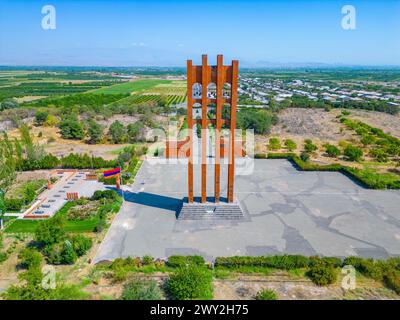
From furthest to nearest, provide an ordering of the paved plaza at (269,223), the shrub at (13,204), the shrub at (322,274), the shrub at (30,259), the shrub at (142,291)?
the shrub at (13,204) < the paved plaza at (269,223) < the shrub at (30,259) < the shrub at (322,274) < the shrub at (142,291)

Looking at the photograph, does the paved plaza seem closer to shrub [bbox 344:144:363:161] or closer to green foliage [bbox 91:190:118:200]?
green foliage [bbox 91:190:118:200]

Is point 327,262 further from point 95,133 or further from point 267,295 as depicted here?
point 95,133

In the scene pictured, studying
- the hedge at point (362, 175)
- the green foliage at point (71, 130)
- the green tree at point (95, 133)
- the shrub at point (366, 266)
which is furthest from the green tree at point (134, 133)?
the shrub at point (366, 266)

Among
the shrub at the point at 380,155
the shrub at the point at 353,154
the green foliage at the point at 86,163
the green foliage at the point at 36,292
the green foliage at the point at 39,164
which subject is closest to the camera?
the green foliage at the point at 36,292

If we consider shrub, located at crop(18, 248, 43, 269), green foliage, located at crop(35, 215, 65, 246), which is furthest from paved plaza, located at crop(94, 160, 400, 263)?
shrub, located at crop(18, 248, 43, 269)

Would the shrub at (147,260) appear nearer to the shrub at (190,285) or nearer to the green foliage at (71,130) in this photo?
the shrub at (190,285)
